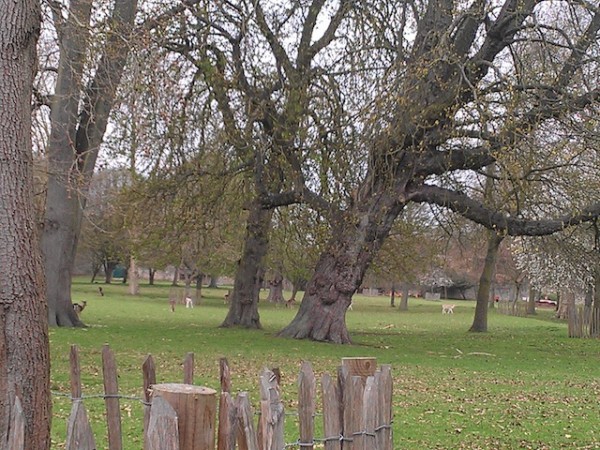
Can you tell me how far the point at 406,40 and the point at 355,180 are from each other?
3647mm

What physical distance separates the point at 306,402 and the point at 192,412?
85 centimetres

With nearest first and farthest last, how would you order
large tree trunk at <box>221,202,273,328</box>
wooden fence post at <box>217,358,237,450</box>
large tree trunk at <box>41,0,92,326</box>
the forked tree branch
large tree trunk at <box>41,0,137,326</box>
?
wooden fence post at <box>217,358,237,450</box> < the forked tree branch < large tree trunk at <box>41,0,137,326</box> < large tree trunk at <box>41,0,92,326</box> < large tree trunk at <box>221,202,273,328</box>

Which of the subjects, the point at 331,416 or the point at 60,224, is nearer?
the point at 331,416

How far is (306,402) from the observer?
4012 mm

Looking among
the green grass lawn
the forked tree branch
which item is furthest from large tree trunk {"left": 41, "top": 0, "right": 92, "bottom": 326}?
the forked tree branch

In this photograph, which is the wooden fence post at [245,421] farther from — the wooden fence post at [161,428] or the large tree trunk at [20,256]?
the large tree trunk at [20,256]

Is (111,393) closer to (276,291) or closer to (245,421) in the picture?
(245,421)

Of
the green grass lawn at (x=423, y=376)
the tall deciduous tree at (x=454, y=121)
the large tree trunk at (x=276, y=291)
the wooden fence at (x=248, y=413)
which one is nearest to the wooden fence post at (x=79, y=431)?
the wooden fence at (x=248, y=413)

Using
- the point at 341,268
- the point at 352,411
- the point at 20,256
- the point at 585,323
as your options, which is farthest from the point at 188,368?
the point at 585,323

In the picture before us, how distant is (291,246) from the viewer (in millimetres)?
25312

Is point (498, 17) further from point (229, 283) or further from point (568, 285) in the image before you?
point (229, 283)

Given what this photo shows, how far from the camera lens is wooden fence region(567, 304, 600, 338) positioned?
2948 cm

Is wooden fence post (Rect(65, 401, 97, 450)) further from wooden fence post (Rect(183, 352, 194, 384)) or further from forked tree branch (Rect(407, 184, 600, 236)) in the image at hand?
forked tree branch (Rect(407, 184, 600, 236))

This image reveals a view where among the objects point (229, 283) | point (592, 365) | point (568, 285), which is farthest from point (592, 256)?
point (229, 283)
